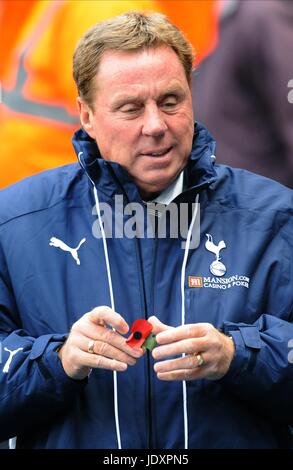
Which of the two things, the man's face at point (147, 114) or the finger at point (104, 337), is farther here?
the man's face at point (147, 114)

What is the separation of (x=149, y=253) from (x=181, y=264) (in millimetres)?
81

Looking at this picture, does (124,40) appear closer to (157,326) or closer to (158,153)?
(158,153)

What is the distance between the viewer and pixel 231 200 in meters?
2.61

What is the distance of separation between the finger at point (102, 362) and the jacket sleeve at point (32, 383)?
0.10 meters

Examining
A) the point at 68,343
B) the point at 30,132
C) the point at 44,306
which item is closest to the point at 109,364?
the point at 68,343

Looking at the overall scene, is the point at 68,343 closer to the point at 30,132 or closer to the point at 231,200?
the point at 231,200

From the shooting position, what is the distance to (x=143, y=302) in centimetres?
242

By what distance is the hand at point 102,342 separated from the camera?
221cm

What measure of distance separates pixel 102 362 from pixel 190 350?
0.19 meters

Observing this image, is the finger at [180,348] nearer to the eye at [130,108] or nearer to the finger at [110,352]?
the finger at [110,352]

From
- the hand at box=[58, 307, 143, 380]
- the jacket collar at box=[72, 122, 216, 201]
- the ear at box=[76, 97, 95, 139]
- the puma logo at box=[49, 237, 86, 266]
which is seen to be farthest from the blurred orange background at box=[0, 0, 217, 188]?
the hand at box=[58, 307, 143, 380]

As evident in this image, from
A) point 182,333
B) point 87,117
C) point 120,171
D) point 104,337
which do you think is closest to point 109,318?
point 104,337

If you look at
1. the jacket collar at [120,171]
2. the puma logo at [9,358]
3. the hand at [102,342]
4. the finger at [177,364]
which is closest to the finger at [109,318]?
the hand at [102,342]

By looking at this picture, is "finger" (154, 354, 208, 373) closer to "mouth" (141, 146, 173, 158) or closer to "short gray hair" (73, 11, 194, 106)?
"mouth" (141, 146, 173, 158)
